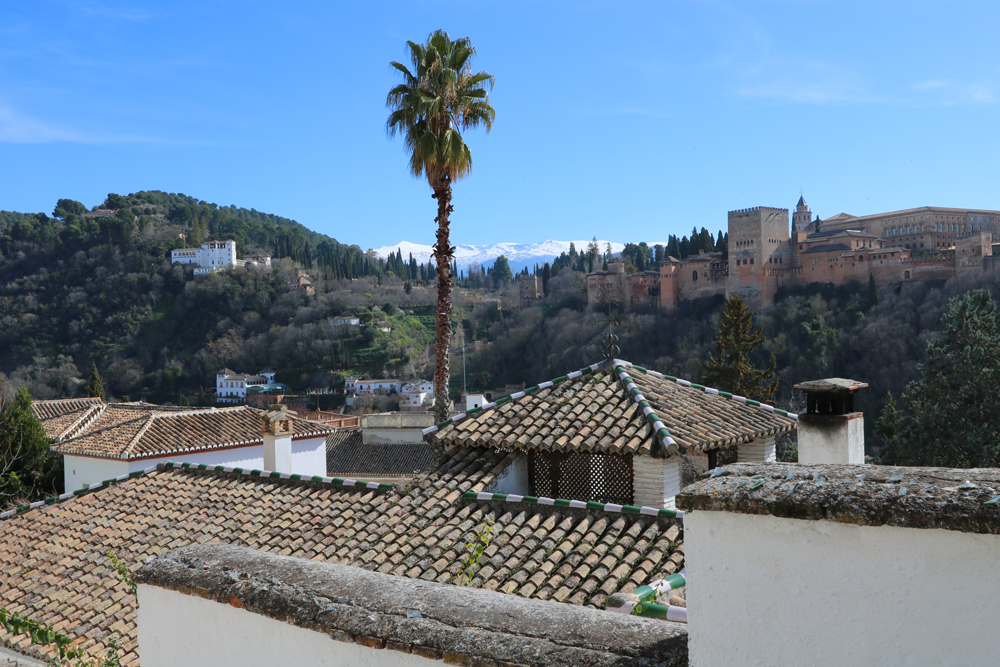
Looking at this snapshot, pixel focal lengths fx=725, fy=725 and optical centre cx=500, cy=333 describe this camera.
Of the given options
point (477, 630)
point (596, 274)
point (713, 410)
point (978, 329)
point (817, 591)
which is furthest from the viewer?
point (596, 274)

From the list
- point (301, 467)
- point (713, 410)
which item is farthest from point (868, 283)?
point (713, 410)

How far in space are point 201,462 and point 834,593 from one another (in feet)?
60.6

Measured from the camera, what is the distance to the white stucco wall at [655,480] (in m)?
6.65

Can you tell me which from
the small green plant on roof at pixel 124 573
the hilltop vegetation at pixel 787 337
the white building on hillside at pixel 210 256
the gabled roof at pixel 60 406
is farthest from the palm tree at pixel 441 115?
the white building on hillside at pixel 210 256

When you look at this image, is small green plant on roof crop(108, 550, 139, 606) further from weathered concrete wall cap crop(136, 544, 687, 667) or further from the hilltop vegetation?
the hilltop vegetation

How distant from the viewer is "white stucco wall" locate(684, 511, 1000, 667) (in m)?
1.23

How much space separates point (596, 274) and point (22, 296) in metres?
68.1

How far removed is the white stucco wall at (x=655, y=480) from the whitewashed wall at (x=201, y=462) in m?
12.7

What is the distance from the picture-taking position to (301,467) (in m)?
19.7

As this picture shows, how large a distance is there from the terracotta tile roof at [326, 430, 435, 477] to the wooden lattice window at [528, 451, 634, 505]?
21182 mm

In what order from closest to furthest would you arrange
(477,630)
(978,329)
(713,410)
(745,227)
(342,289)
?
(477,630) < (713,410) < (978,329) < (745,227) < (342,289)

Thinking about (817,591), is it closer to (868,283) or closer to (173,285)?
(868,283)

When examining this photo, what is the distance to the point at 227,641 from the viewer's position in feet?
7.02

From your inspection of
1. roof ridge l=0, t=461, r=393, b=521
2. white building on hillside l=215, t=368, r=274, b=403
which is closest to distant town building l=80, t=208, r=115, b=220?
white building on hillside l=215, t=368, r=274, b=403
